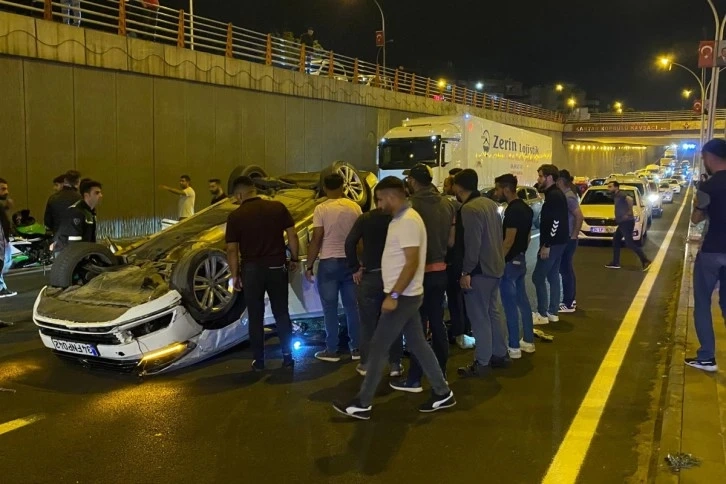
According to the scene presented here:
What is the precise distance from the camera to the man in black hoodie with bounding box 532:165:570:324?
7.97 m

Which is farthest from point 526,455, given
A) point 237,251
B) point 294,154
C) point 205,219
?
point 294,154

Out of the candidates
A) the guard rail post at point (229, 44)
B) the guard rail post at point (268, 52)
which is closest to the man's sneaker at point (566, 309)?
the guard rail post at point (229, 44)

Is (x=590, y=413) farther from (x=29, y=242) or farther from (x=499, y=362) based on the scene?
(x=29, y=242)

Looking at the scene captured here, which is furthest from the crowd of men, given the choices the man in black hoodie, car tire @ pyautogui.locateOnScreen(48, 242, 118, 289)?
car tire @ pyautogui.locateOnScreen(48, 242, 118, 289)

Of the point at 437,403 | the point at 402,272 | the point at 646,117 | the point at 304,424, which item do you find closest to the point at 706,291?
the point at 437,403

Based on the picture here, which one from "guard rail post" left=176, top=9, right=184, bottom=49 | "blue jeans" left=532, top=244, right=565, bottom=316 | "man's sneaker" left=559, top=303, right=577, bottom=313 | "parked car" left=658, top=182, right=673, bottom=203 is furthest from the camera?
"parked car" left=658, top=182, right=673, bottom=203

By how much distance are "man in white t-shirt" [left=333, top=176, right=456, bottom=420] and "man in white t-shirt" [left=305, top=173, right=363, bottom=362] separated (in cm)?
145

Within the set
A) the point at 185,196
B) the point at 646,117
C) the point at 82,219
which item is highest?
the point at 646,117

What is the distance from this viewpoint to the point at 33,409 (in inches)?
208

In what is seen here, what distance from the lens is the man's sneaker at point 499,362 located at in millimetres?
6383

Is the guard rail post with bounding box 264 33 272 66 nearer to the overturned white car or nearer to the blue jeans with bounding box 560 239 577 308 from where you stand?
the blue jeans with bounding box 560 239 577 308

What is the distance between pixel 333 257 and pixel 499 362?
1.86 meters

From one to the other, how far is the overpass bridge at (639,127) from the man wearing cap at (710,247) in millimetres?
53262

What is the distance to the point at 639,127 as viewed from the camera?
56.1m
